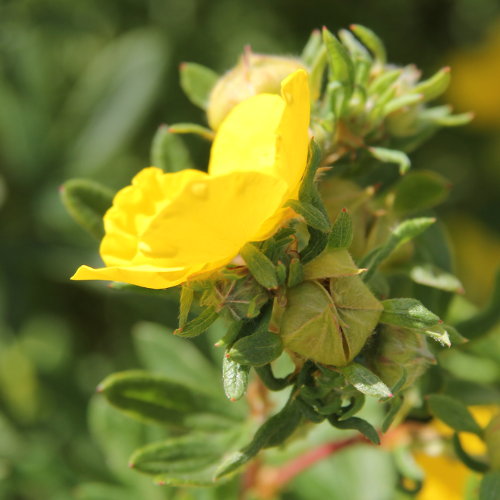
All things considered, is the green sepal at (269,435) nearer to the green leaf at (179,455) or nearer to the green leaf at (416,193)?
the green leaf at (179,455)

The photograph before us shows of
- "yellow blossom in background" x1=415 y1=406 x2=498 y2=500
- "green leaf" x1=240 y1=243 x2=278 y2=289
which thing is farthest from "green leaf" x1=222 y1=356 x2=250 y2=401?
"yellow blossom in background" x1=415 y1=406 x2=498 y2=500

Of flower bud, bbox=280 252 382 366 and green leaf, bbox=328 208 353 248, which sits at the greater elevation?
green leaf, bbox=328 208 353 248

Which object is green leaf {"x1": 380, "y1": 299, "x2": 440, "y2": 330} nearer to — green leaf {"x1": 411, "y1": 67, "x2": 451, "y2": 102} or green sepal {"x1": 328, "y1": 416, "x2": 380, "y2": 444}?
green sepal {"x1": 328, "y1": 416, "x2": 380, "y2": 444}

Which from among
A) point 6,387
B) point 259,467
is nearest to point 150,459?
point 259,467

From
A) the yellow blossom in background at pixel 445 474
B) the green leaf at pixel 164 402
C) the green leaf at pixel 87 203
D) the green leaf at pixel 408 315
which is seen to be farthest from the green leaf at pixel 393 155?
the yellow blossom in background at pixel 445 474

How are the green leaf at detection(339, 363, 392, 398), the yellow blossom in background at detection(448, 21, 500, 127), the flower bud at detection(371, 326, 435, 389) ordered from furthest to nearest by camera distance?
the yellow blossom in background at detection(448, 21, 500, 127)
the flower bud at detection(371, 326, 435, 389)
the green leaf at detection(339, 363, 392, 398)

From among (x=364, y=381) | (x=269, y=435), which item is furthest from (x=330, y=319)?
(x=269, y=435)

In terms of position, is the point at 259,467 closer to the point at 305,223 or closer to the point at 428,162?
the point at 305,223
